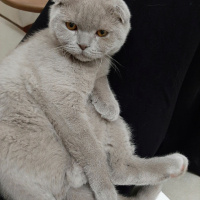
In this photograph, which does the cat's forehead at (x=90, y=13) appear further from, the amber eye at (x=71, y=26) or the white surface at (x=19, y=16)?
the white surface at (x=19, y=16)

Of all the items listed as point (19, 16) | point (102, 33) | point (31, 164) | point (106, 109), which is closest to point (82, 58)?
point (102, 33)

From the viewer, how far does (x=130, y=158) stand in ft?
3.47

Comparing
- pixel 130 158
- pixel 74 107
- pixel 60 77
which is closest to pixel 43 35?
pixel 60 77

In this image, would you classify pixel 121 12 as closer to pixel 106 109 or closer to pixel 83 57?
pixel 83 57

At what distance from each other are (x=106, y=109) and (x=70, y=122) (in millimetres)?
174

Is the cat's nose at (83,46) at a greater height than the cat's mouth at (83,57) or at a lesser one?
greater

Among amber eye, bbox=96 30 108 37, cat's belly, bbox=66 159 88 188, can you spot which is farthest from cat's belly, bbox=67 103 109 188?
amber eye, bbox=96 30 108 37

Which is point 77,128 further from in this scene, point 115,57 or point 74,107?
point 115,57

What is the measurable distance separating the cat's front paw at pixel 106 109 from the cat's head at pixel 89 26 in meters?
0.20

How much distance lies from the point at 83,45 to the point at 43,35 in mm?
299

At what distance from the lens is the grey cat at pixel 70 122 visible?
930 millimetres

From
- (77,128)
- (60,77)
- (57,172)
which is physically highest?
(60,77)

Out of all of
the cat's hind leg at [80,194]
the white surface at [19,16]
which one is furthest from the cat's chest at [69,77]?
the white surface at [19,16]

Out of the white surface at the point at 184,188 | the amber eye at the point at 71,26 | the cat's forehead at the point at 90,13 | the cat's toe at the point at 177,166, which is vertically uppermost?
the cat's forehead at the point at 90,13
